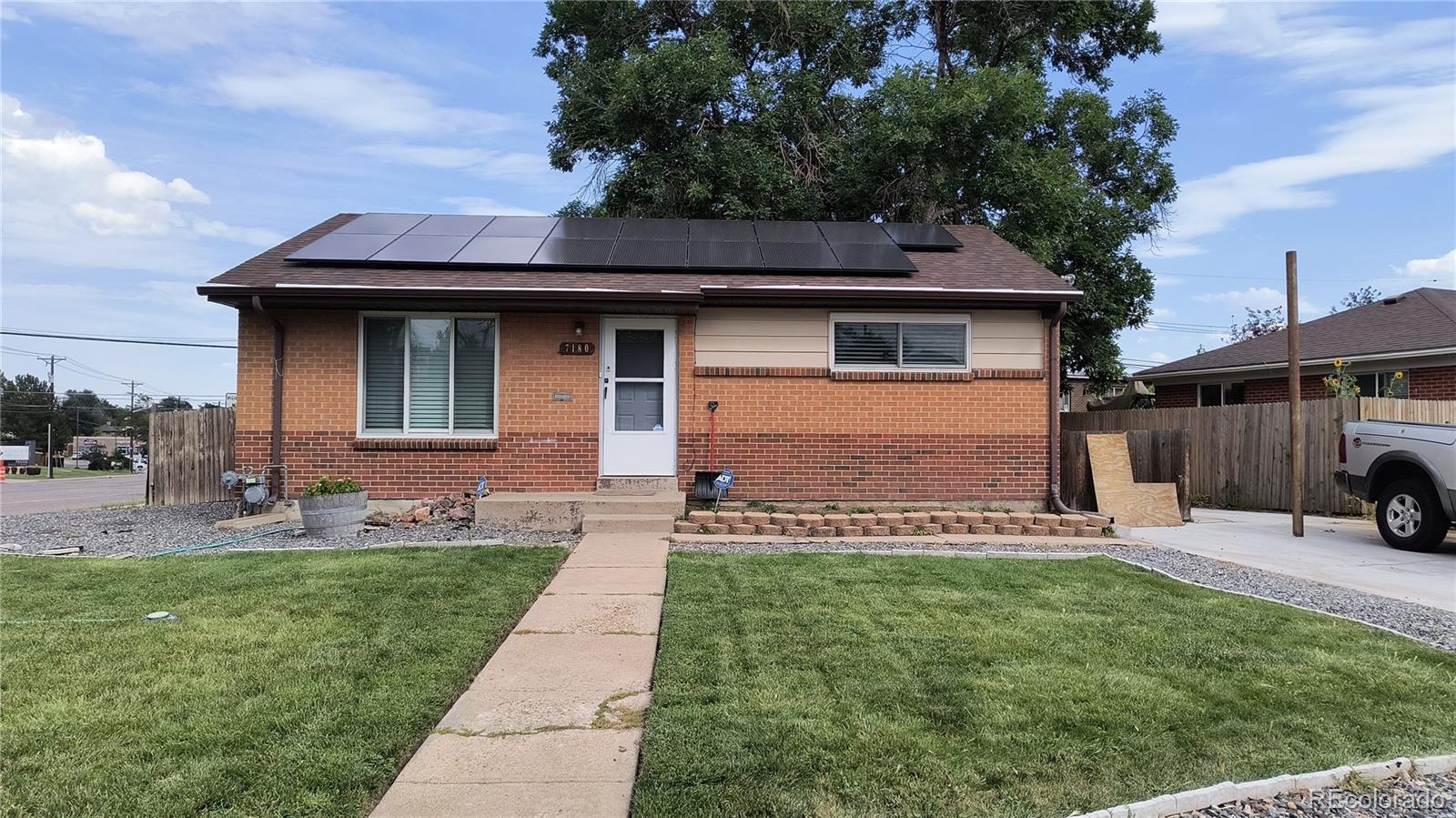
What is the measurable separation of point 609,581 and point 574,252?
5.47m

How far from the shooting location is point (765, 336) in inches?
358

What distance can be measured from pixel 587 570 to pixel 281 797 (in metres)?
3.66

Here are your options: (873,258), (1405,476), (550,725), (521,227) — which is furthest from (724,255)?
(1405,476)

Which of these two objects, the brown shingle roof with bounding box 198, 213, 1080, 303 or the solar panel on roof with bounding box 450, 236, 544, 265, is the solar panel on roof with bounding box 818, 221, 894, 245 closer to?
the brown shingle roof with bounding box 198, 213, 1080, 303

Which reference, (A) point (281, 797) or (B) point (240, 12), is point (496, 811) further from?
(B) point (240, 12)

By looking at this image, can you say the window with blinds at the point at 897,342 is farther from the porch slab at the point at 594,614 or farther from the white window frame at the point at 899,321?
the porch slab at the point at 594,614

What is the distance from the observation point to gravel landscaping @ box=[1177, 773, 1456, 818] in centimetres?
255

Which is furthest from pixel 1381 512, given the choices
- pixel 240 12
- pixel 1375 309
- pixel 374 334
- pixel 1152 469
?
pixel 240 12

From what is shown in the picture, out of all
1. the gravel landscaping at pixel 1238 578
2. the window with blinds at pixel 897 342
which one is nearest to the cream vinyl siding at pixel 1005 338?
the window with blinds at pixel 897 342

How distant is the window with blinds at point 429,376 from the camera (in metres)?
8.94

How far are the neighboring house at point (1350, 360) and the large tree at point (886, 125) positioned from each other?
306 centimetres

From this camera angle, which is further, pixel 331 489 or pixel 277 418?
pixel 277 418

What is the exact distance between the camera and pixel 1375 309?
18.2m

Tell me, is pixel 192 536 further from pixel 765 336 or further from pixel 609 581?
pixel 765 336
